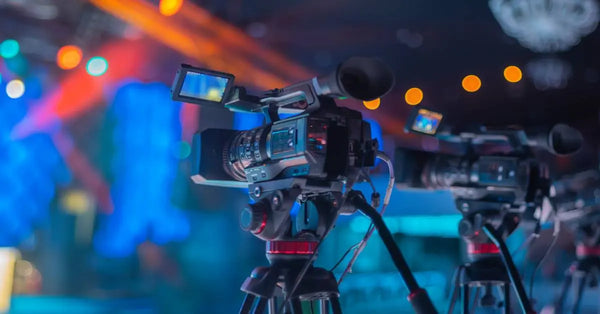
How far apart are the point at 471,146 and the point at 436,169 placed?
0.17 meters

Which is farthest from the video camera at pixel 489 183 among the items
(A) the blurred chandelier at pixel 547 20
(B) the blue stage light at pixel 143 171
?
(B) the blue stage light at pixel 143 171

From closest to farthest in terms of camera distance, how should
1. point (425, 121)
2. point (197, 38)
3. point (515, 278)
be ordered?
point (515, 278), point (425, 121), point (197, 38)

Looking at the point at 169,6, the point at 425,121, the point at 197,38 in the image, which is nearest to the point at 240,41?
the point at 197,38

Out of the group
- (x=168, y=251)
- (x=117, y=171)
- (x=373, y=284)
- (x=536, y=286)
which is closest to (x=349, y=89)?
(x=373, y=284)

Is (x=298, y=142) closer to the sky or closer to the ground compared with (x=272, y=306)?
closer to the sky

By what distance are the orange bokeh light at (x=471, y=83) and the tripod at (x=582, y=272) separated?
2371 mm

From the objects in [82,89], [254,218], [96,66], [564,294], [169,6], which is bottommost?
[564,294]

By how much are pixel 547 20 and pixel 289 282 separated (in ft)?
9.32

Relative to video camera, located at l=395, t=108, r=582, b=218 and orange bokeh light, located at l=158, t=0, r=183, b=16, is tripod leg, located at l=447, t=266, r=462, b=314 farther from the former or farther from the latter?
orange bokeh light, located at l=158, t=0, r=183, b=16

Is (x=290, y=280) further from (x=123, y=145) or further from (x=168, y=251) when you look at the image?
(x=123, y=145)

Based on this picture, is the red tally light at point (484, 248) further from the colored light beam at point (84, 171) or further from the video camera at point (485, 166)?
the colored light beam at point (84, 171)

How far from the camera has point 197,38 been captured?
392 centimetres

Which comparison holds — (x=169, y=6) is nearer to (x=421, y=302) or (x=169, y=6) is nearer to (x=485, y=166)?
(x=485, y=166)

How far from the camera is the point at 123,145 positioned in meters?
4.31
